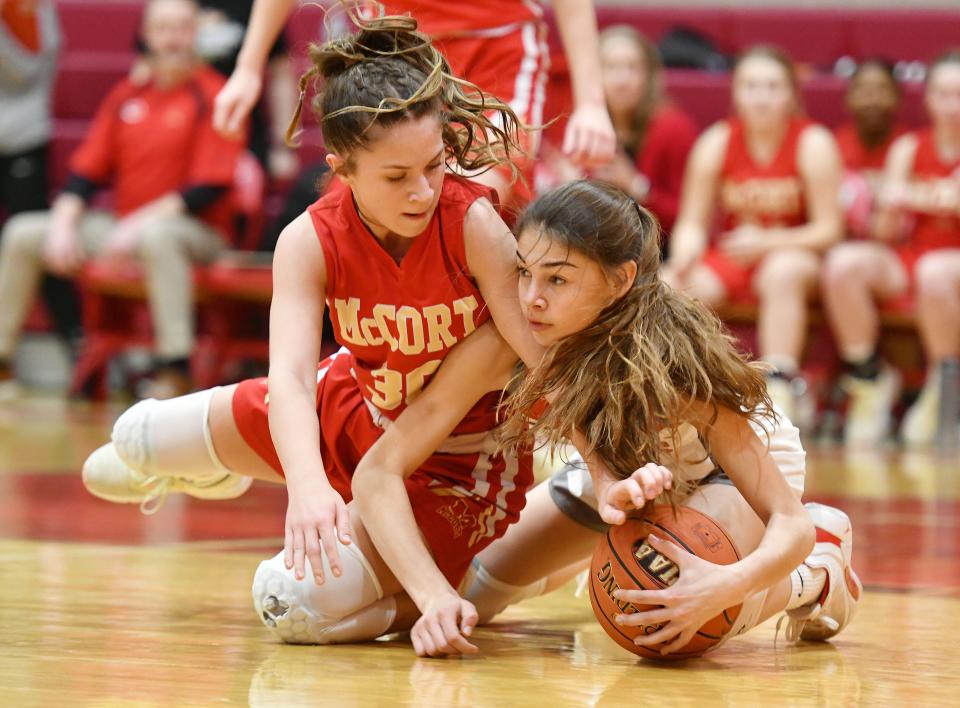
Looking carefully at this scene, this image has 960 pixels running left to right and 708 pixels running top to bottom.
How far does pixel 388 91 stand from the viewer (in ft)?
7.48

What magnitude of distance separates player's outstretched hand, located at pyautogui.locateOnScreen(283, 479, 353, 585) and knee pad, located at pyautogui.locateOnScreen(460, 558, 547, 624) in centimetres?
46

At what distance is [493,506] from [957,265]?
13.0 ft

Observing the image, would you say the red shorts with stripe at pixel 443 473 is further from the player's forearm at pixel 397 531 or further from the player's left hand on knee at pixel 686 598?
the player's left hand on knee at pixel 686 598

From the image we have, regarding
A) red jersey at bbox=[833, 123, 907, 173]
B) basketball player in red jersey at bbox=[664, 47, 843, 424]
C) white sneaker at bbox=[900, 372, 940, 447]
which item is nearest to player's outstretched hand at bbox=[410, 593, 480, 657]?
basketball player in red jersey at bbox=[664, 47, 843, 424]

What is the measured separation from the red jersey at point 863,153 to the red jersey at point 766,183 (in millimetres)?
388

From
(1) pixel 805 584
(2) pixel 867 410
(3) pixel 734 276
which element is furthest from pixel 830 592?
(3) pixel 734 276

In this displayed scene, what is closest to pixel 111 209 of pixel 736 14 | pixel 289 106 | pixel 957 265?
pixel 289 106

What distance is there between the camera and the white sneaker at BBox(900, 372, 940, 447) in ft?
20.0

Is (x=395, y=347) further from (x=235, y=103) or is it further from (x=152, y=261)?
(x=152, y=261)

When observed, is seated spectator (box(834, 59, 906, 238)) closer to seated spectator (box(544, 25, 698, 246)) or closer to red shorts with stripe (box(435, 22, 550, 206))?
seated spectator (box(544, 25, 698, 246))

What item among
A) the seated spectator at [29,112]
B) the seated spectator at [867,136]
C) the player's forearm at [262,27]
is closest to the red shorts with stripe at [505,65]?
the player's forearm at [262,27]

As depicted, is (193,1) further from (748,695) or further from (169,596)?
(748,695)

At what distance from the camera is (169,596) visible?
2.69 metres

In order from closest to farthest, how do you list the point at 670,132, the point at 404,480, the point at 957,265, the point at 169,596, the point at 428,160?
the point at 428,160 < the point at 404,480 < the point at 169,596 < the point at 957,265 < the point at 670,132
